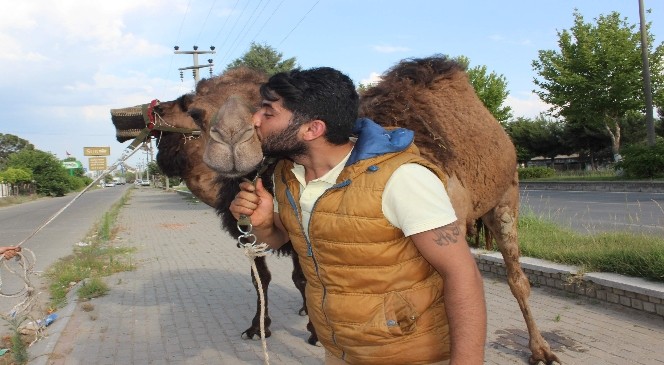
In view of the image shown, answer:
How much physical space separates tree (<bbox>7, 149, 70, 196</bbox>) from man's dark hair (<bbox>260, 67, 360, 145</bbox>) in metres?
60.3

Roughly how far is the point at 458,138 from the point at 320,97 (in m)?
2.12

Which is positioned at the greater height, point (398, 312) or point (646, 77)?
point (646, 77)

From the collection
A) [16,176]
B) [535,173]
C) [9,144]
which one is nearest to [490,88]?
[535,173]

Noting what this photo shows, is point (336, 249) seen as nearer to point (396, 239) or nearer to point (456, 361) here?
point (396, 239)

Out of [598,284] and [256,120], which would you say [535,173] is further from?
[256,120]

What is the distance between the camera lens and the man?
190 cm

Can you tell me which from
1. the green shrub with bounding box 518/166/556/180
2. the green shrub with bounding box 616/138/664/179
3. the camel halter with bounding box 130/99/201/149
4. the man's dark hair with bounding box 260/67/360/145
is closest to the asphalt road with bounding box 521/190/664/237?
the green shrub with bounding box 616/138/664/179

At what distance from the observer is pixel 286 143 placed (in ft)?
6.85

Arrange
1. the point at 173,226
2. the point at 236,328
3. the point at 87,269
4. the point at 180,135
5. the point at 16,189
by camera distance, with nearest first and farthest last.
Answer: the point at 180,135
the point at 236,328
the point at 87,269
the point at 173,226
the point at 16,189

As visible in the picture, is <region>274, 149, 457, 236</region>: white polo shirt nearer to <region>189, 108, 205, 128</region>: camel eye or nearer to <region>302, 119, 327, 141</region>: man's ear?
<region>302, 119, 327, 141</region>: man's ear

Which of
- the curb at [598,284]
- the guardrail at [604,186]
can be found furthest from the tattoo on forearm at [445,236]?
the guardrail at [604,186]

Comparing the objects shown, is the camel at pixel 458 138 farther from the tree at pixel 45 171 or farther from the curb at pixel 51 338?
the tree at pixel 45 171

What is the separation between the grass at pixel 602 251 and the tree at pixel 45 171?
188ft

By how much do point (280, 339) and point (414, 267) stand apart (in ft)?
12.7
